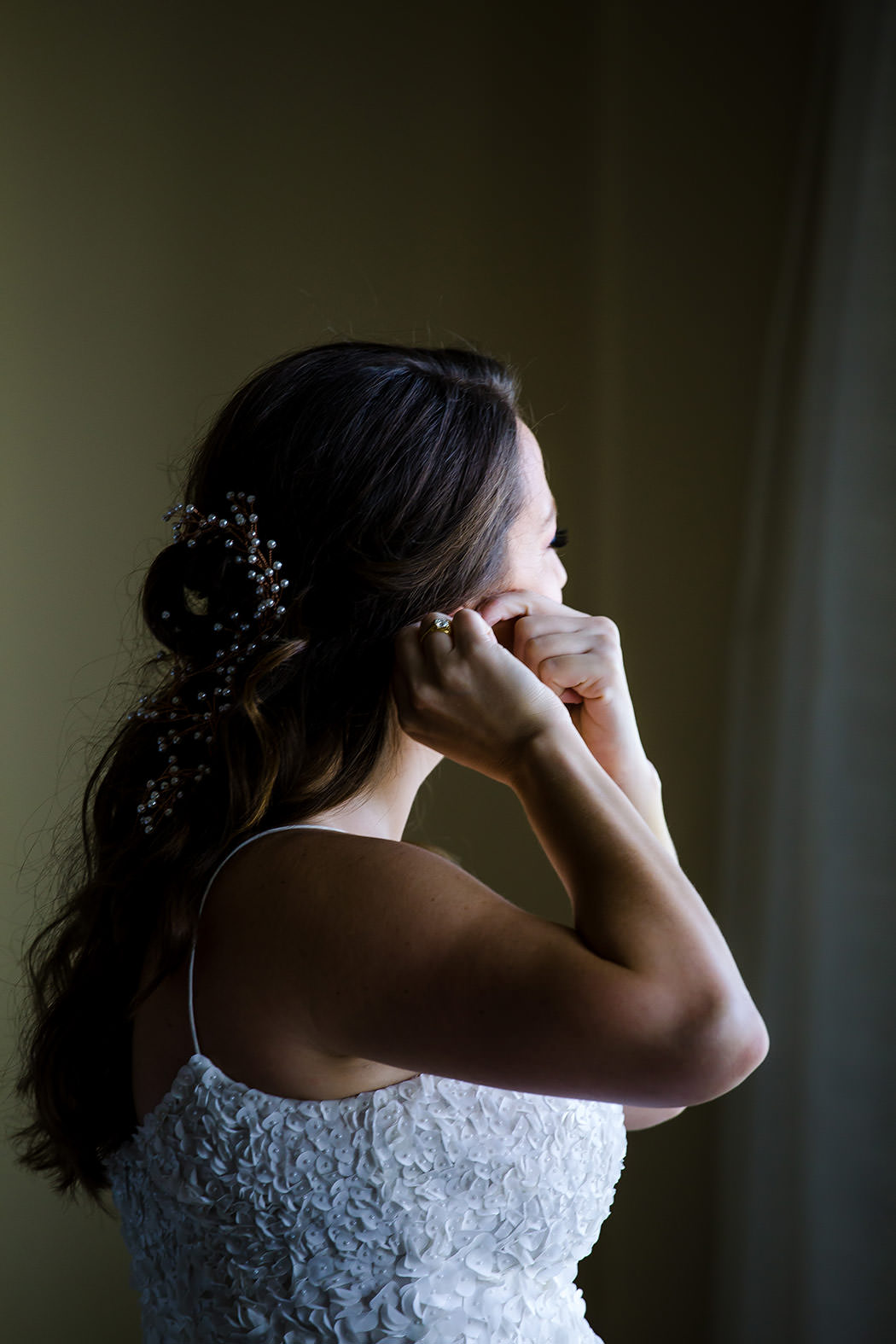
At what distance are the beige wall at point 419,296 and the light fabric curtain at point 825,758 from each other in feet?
0.38

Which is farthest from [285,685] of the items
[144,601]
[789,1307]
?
[789,1307]

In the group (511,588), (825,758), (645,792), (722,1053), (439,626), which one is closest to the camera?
(722,1053)

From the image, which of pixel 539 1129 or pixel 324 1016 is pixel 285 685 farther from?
pixel 539 1129

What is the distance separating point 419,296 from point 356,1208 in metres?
1.67

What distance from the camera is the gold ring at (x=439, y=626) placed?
3.42 ft

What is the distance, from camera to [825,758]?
1642 mm

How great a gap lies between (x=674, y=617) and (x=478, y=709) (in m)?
1.12

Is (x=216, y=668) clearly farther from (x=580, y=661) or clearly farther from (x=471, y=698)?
(x=580, y=661)

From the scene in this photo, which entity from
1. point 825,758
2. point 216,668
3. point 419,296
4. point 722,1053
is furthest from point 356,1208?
point 419,296

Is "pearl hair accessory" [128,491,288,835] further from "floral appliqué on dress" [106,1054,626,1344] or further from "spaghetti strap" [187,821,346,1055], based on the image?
"floral appliqué on dress" [106,1054,626,1344]

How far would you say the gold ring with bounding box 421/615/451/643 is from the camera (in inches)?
41.1

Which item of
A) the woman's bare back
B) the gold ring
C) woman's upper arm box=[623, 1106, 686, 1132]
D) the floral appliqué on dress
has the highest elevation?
the gold ring

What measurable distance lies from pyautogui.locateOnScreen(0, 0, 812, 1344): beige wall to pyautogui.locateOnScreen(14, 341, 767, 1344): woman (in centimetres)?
79

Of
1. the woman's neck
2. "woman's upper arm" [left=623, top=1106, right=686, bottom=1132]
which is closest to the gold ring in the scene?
the woman's neck
